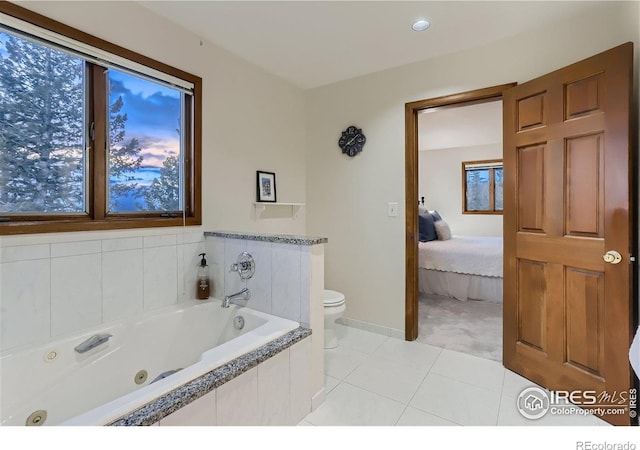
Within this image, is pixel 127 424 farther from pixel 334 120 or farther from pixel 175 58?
pixel 334 120

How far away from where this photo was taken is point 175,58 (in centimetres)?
204

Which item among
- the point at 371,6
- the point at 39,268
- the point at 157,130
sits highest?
the point at 371,6

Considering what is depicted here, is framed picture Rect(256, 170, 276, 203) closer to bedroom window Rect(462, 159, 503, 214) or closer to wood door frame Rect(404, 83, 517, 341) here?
wood door frame Rect(404, 83, 517, 341)

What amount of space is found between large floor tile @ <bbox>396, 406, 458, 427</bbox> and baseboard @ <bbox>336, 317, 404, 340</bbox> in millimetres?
1014

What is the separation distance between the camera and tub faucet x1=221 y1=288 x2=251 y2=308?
1.88 meters

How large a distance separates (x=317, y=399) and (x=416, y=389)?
65 centimetres

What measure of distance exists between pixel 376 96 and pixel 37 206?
2.55 m

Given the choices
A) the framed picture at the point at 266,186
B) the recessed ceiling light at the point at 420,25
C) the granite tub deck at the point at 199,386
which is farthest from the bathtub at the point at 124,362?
the recessed ceiling light at the point at 420,25

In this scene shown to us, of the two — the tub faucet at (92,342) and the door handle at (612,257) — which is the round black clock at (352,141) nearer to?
the door handle at (612,257)

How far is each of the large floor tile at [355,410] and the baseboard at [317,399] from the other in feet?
0.07

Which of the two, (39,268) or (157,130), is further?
(157,130)

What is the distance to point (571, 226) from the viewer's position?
1784 mm

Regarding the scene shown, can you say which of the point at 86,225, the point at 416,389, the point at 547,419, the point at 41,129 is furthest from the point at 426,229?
the point at 41,129

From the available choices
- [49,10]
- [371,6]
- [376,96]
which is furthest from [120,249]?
[376,96]
